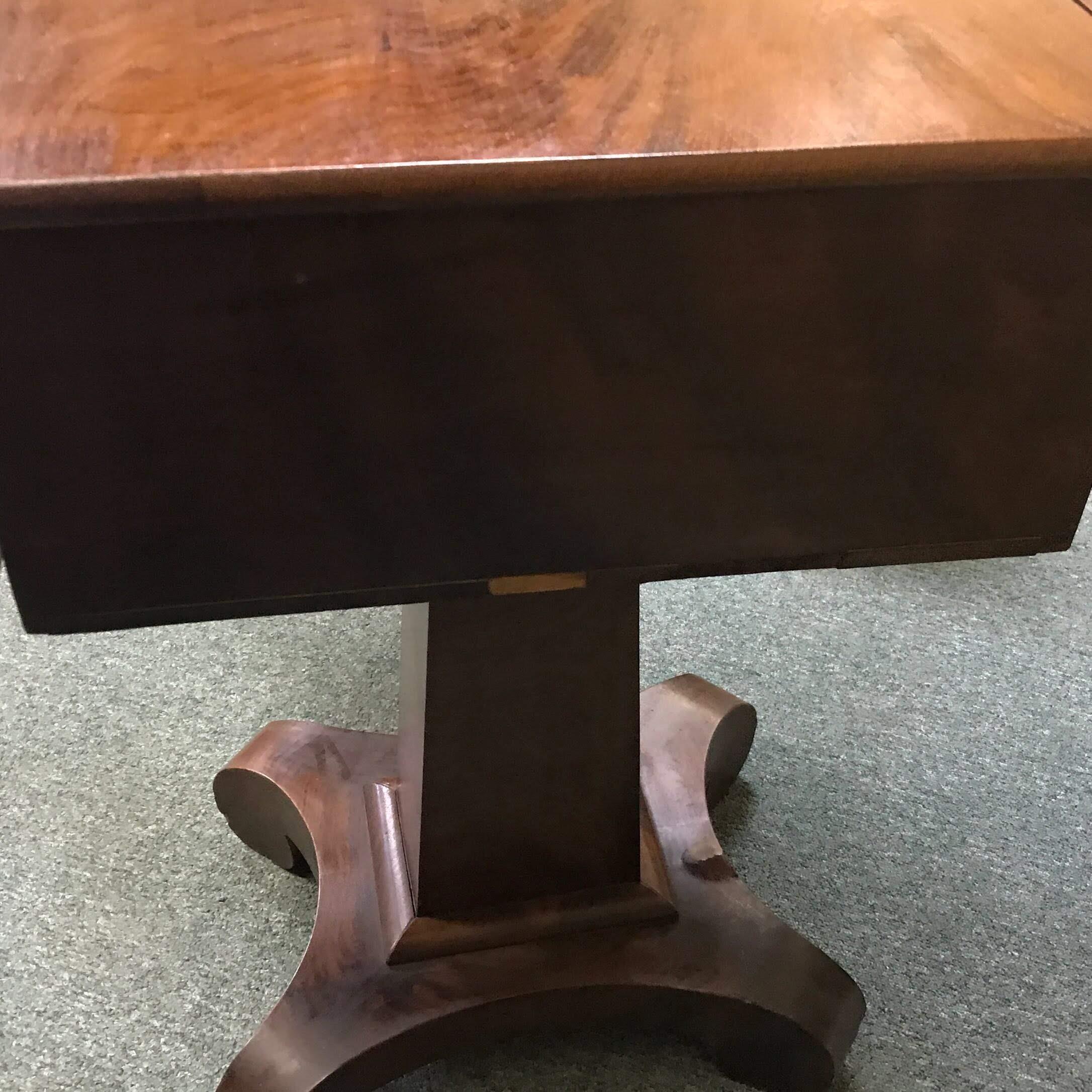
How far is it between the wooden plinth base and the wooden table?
36cm

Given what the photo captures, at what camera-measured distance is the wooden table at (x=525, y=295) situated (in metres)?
0.45

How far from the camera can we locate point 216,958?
92 cm

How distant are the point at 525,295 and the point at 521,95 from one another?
9 cm

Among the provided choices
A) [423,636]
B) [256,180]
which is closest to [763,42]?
[256,180]

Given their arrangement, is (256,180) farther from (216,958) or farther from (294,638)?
(294,638)

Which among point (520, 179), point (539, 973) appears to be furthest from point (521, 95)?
point (539, 973)

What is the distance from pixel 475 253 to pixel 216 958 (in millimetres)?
690

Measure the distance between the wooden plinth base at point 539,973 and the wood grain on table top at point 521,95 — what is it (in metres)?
0.58

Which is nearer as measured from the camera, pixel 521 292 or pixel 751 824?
pixel 521 292

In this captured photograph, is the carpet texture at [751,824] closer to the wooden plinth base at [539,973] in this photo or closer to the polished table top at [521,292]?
the wooden plinth base at [539,973]

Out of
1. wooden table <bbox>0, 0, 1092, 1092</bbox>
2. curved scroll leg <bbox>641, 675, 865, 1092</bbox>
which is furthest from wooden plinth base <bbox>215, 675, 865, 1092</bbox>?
wooden table <bbox>0, 0, 1092, 1092</bbox>

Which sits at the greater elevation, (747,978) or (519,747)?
(519,747)

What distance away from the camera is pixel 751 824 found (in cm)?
105

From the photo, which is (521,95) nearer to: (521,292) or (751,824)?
(521,292)
